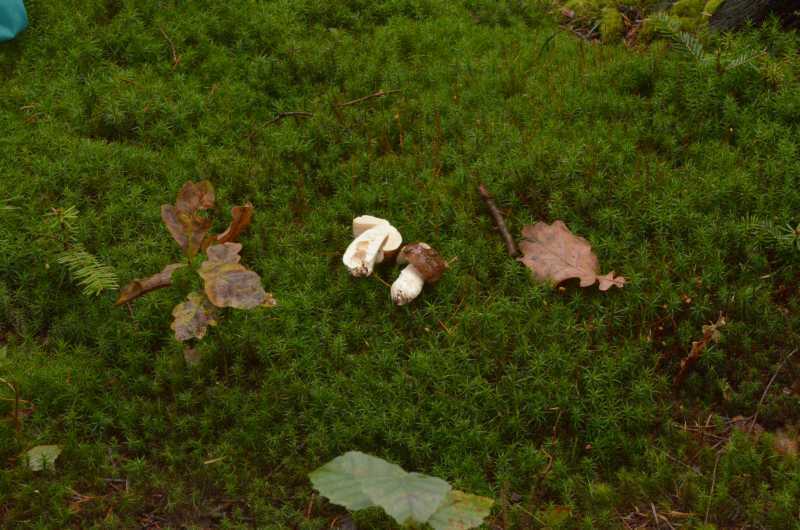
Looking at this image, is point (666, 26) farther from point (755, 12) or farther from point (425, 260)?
point (425, 260)

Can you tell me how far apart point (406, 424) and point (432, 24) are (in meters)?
3.29

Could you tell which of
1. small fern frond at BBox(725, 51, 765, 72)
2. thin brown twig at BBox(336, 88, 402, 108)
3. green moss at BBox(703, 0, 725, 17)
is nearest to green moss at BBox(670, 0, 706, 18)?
green moss at BBox(703, 0, 725, 17)

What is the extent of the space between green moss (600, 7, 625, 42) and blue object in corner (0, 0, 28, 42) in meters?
4.17

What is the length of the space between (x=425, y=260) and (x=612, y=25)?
3.01 meters

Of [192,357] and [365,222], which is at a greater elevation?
[365,222]

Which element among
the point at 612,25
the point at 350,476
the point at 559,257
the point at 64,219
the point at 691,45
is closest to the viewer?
the point at 350,476

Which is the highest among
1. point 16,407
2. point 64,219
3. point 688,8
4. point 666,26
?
point 666,26

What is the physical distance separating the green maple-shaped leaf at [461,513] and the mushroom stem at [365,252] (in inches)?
70.7

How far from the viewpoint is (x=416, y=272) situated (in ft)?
12.6

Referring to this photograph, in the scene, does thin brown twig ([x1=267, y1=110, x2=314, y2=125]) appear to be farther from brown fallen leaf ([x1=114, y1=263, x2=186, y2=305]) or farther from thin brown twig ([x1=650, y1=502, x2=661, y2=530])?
thin brown twig ([x1=650, y1=502, x2=661, y2=530])

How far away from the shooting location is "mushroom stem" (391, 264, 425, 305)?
378 cm

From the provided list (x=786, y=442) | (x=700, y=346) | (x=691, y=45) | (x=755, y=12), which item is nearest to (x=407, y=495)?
(x=700, y=346)

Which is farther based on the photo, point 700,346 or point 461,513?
point 700,346

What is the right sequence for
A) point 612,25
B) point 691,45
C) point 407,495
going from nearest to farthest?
1. point 407,495
2. point 691,45
3. point 612,25
